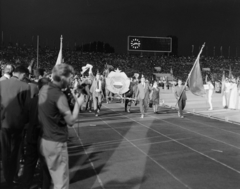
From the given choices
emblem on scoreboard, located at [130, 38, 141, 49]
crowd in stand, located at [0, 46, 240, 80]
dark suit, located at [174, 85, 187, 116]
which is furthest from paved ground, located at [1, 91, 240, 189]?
crowd in stand, located at [0, 46, 240, 80]

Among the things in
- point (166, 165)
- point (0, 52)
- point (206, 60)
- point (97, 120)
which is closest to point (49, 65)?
point (0, 52)

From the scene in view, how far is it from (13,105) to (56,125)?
52.2 inches

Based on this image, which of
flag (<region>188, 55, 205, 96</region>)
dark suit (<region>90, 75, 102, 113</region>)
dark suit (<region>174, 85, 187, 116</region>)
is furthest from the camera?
dark suit (<region>90, 75, 102, 113</region>)

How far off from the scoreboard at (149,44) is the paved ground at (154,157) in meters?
44.3

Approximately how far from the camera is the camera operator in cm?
378

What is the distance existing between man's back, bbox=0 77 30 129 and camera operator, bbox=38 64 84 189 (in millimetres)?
1135

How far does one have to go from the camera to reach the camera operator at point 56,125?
3.78 metres

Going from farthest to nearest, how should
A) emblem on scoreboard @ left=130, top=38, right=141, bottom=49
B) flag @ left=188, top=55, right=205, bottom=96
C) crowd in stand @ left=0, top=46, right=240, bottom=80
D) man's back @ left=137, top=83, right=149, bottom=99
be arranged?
crowd in stand @ left=0, top=46, right=240, bottom=80 → emblem on scoreboard @ left=130, top=38, right=141, bottom=49 → man's back @ left=137, top=83, right=149, bottom=99 → flag @ left=188, top=55, right=205, bottom=96

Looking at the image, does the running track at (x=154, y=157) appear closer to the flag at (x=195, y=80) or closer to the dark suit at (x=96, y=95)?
the flag at (x=195, y=80)

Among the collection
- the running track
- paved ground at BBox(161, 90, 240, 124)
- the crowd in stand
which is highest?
the crowd in stand

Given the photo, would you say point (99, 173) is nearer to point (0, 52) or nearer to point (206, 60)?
point (0, 52)

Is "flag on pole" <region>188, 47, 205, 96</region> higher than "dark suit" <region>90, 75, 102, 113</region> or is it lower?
higher

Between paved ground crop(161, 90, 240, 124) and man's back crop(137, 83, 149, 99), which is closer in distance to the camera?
paved ground crop(161, 90, 240, 124)

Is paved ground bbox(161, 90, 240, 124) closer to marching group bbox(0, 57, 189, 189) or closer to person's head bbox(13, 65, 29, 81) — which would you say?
person's head bbox(13, 65, 29, 81)
